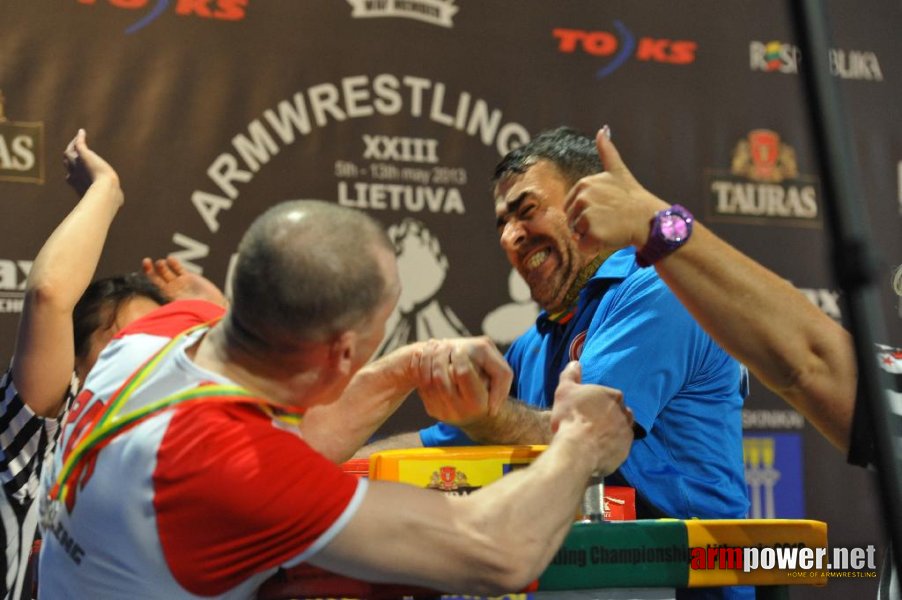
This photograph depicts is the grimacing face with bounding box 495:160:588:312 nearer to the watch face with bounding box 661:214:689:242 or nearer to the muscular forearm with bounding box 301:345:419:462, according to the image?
the muscular forearm with bounding box 301:345:419:462

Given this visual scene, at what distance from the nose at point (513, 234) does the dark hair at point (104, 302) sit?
889 millimetres

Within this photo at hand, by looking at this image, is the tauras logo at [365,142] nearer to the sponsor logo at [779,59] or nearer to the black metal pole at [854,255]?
the sponsor logo at [779,59]

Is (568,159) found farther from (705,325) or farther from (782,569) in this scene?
(782,569)

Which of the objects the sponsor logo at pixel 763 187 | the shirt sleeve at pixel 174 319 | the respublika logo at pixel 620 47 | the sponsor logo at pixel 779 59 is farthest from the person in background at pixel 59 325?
the sponsor logo at pixel 779 59

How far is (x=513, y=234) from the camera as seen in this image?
2.73 meters

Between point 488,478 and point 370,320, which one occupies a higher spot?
point 370,320

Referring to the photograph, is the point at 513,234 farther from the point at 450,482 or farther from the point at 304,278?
the point at 304,278

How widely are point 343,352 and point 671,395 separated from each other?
921 mm

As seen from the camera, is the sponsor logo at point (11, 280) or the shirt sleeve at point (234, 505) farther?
the sponsor logo at point (11, 280)

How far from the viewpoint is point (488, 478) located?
159 centimetres

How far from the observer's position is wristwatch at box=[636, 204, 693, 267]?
59.4 inches

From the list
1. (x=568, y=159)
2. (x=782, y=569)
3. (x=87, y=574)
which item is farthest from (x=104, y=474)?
(x=568, y=159)

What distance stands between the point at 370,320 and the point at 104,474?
0.41m

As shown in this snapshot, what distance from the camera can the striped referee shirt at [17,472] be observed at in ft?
7.64
